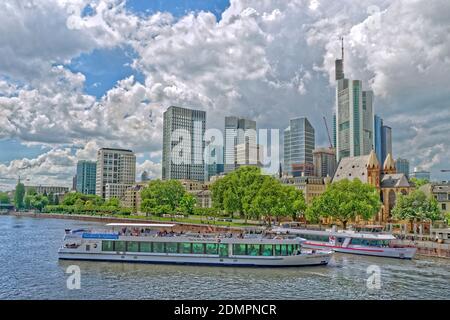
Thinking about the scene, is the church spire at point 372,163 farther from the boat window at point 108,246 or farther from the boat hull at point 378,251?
the boat window at point 108,246

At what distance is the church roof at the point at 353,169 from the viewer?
156250 mm

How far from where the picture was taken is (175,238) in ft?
192

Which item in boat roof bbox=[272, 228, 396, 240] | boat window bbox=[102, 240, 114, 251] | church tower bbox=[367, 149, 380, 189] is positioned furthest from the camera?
church tower bbox=[367, 149, 380, 189]

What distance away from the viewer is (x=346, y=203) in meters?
103

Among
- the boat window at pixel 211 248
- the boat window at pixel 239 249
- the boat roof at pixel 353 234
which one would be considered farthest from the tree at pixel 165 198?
the boat window at pixel 239 249

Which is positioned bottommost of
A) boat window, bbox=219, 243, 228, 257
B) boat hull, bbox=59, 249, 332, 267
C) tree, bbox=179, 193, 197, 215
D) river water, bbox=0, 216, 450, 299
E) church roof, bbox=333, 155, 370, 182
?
river water, bbox=0, 216, 450, 299

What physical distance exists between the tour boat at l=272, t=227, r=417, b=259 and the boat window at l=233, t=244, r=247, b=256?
23.4 m

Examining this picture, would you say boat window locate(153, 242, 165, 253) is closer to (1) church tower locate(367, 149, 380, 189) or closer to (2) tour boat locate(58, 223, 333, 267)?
(2) tour boat locate(58, 223, 333, 267)

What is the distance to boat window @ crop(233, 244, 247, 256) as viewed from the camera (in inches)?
2249

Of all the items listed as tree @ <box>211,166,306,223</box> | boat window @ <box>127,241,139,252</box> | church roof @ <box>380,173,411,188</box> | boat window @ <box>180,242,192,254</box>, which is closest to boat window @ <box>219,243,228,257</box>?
boat window @ <box>180,242,192,254</box>

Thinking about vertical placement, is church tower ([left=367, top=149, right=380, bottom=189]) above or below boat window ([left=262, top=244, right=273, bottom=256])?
above

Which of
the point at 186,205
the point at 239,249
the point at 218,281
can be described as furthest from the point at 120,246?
the point at 186,205

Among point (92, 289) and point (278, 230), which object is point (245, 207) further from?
point (92, 289)

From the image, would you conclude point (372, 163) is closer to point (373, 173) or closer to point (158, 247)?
point (373, 173)
